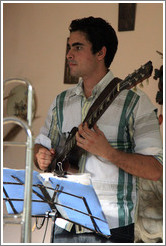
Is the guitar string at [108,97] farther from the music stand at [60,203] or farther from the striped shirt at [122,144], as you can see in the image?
the music stand at [60,203]

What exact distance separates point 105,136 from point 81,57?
1.36 feet

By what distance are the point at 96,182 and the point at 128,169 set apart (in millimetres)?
151

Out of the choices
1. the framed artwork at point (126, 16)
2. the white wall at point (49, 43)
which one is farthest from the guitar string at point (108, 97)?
the framed artwork at point (126, 16)

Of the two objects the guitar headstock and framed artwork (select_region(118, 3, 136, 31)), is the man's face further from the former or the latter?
framed artwork (select_region(118, 3, 136, 31))

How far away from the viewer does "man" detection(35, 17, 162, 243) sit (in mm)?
1763

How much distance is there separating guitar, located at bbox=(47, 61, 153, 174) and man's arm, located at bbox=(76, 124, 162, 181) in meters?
0.14

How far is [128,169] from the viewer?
1764mm

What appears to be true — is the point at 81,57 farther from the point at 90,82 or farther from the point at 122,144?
the point at 122,144

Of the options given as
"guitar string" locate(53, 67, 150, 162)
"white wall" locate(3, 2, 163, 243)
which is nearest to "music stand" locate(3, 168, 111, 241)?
"guitar string" locate(53, 67, 150, 162)

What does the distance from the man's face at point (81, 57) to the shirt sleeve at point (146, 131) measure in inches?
12.6

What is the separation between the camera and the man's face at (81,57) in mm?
2031

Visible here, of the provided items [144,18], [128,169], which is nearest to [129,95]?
[128,169]

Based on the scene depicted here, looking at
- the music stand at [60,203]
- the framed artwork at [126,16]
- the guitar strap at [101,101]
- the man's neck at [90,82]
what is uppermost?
Result: the framed artwork at [126,16]

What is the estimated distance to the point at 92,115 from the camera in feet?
6.25
